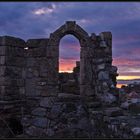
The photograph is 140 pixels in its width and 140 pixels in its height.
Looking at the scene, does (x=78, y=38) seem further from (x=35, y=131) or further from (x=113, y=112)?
(x=35, y=131)

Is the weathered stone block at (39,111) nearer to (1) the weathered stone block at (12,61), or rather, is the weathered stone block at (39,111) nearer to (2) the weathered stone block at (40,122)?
(2) the weathered stone block at (40,122)

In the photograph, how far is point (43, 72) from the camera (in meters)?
12.4

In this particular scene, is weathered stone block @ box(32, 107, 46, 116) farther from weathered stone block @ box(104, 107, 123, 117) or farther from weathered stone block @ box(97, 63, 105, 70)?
weathered stone block @ box(97, 63, 105, 70)

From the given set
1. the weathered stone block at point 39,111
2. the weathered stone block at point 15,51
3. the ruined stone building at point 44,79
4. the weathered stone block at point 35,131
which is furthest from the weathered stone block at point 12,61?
the weathered stone block at point 35,131

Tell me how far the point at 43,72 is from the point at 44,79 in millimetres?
241

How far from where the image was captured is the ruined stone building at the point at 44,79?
11750 millimetres

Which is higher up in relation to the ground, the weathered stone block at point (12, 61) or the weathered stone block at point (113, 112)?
the weathered stone block at point (12, 61)

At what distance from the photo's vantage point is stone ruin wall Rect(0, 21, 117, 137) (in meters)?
12.1

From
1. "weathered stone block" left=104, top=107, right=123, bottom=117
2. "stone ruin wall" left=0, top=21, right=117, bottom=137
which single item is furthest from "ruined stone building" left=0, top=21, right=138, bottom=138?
"weathered stone block" left=104, top=107, right=123, bottom=117

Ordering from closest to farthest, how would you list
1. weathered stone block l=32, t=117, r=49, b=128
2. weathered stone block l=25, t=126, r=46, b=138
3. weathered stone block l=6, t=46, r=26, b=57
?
weathered stone block l=25, t=126, r=46, b=138 → weathered stone block l=32, t=117, r=49, b=128 → weathered stone block l=6, t=46, r=26, b=57

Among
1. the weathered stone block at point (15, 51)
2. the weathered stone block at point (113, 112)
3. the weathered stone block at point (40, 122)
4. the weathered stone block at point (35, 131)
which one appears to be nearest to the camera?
the weathered stone block at point (113, 112)

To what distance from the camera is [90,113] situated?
11.1 metres

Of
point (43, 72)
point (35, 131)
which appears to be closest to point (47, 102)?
point (35, 131)

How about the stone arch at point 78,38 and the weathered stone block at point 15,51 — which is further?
the weathered stone block at point 15,51
